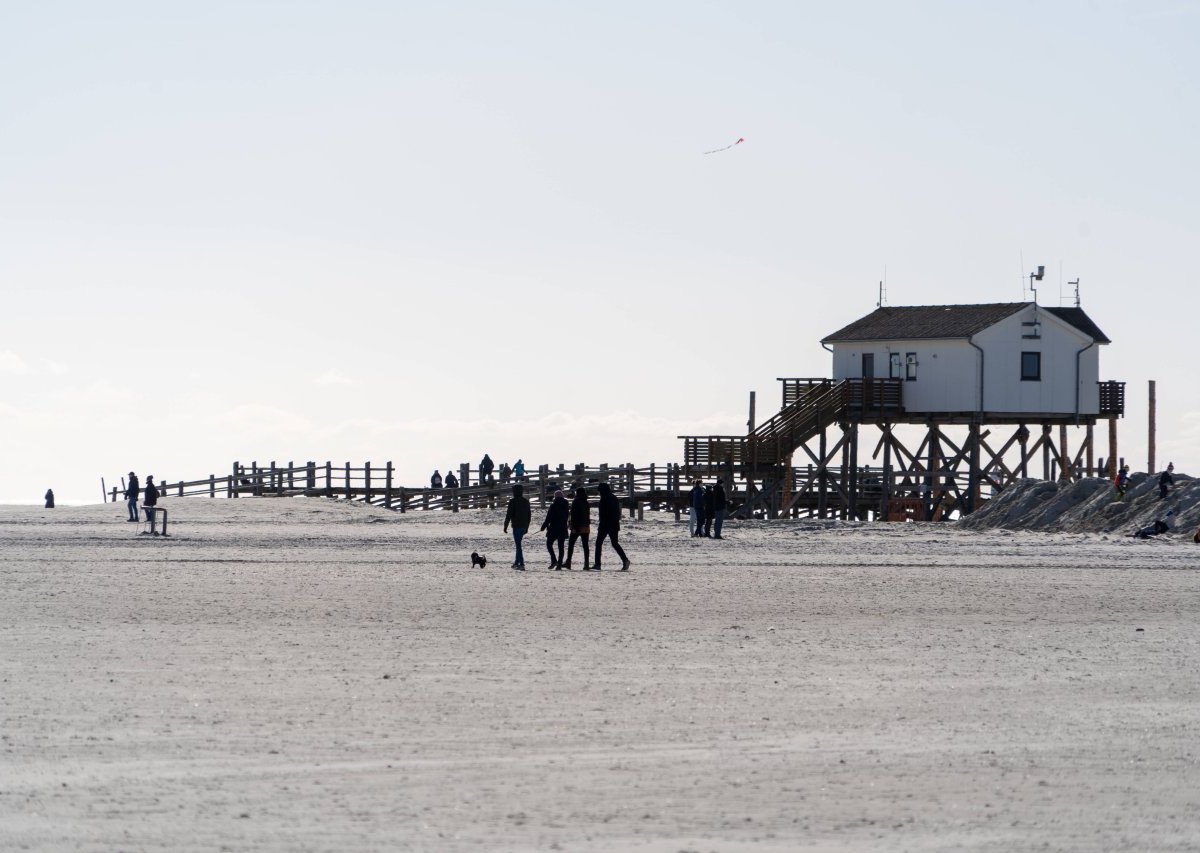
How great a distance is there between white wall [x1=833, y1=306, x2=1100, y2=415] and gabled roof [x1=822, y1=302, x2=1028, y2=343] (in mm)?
284

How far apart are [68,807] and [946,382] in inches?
2146

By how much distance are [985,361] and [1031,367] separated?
1748 millimetres

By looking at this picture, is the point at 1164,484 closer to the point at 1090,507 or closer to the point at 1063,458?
the point at 1090,507

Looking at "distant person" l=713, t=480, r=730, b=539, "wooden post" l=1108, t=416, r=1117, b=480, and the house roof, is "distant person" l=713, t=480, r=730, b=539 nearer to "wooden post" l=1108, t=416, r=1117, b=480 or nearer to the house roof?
the house roof

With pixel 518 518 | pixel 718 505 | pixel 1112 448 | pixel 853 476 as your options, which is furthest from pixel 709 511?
pixel 1112 448

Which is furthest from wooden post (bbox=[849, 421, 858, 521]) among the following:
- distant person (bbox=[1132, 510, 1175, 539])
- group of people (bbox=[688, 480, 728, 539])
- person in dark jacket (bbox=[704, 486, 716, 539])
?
distant person (bbox=[1132, 510, 1175, 539])

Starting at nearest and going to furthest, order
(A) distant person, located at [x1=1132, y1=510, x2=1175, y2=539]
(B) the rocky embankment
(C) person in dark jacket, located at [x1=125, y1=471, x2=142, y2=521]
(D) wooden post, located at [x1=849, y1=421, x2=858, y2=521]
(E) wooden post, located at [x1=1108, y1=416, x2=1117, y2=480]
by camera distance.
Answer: (A) distant person, located at [x1=1132, y1=510, x2=1175, y2=539], (B) the rocky embankment, (C) person in dark jacket, located at [x1=125, y1=471, x2=142, y2=521], (D) wooden post, located at [x1=849, y1=421, x2=858, y2=521], (E) wooden post, located at [x1=1108, y1=416, x2=1117, y2=480]

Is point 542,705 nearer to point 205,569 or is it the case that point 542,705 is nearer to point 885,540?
point 205,569

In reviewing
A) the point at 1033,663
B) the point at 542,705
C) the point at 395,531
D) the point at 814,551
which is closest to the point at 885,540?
the point at 814,551

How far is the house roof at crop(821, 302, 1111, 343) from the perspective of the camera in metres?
62.3

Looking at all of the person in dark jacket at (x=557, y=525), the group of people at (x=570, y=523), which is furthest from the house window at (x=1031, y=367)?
the person in dark jacket at (x=557, y=525)

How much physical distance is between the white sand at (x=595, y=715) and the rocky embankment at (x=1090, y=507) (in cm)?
1896

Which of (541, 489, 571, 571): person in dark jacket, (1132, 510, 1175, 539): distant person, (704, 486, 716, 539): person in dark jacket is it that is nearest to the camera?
(541, 489, 571, 571): person in dark jacket

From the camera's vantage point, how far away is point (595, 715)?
1296cm
